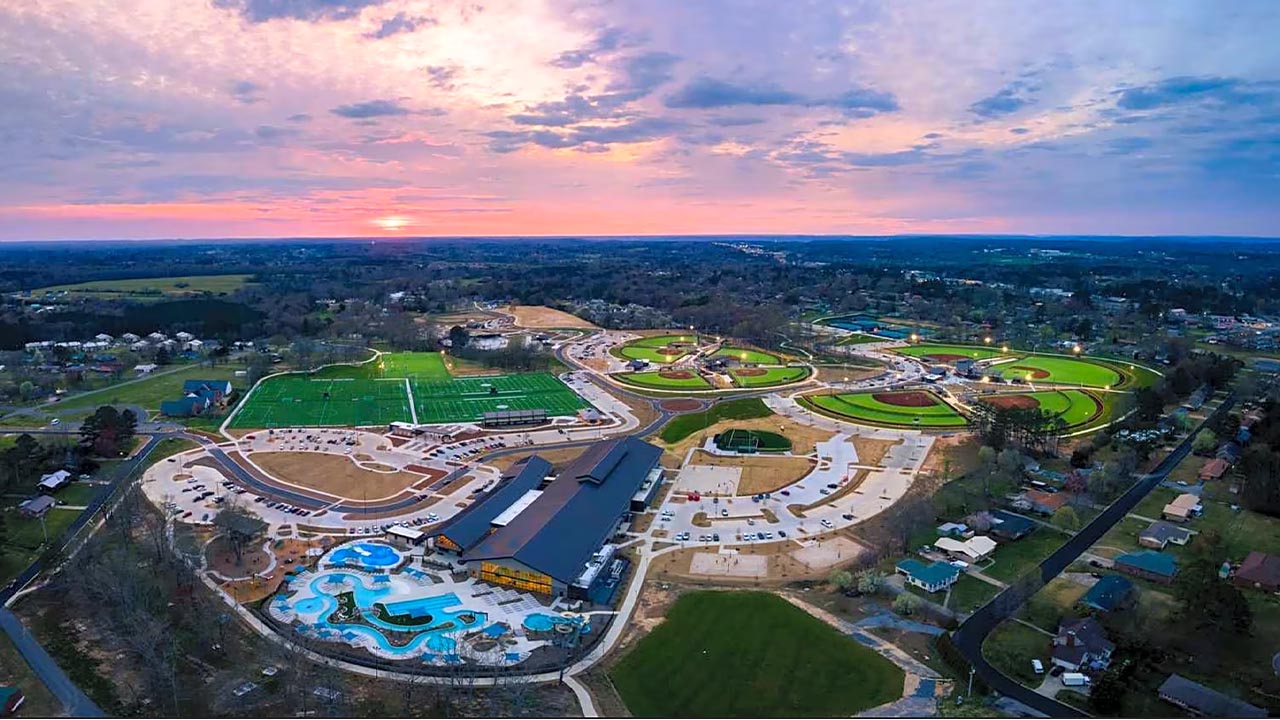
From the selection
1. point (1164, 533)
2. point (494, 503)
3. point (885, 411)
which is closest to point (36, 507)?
→ point (494, 503)

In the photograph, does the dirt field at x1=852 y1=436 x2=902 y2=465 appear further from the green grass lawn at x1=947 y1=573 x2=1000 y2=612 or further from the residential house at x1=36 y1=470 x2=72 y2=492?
the residential house at x1=36 y1=470 x2=72 y2=492

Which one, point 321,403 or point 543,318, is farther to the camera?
point 543,318

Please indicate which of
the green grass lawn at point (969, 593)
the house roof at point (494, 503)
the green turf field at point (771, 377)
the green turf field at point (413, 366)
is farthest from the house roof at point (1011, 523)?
the green turf field at point (413, 366)

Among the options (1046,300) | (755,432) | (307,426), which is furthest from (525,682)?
(1046,300)

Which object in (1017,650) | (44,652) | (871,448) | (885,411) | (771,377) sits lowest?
(44,652)

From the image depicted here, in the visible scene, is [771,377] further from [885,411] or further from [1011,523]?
[1011,523]

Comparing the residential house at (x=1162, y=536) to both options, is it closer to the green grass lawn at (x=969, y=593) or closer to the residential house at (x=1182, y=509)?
the residential house at (x=1182, y=509)
